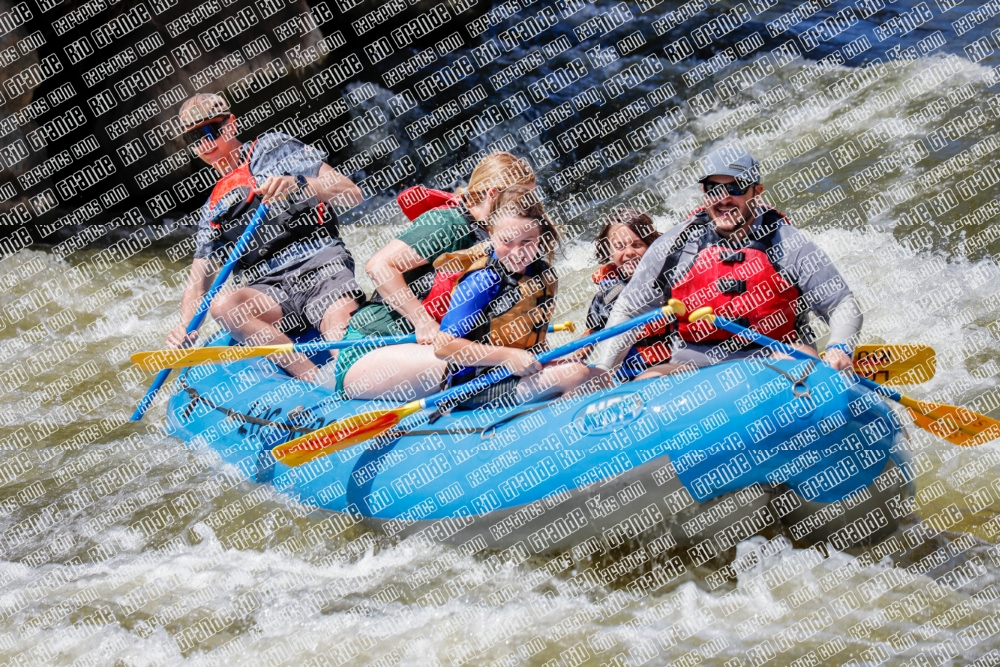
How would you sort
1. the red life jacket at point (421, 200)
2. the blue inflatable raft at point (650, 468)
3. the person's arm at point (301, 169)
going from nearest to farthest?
the blue inflatable raft at point (650, 468), the red life jacket at point (421, 200), the person's arm at point (301, 169)

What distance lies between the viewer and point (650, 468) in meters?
2.81

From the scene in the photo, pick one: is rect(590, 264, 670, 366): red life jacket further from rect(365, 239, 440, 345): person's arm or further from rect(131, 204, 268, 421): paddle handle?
rect(131, 204, 268, 421): paddle handle

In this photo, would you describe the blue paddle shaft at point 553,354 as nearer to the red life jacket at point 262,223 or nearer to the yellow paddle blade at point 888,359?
the yellow paddle blade at point 888,359

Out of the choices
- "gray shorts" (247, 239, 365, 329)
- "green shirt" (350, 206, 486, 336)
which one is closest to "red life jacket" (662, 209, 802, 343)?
"green shirt" (350, 206, 486, 336)

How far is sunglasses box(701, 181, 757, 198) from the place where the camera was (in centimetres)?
296

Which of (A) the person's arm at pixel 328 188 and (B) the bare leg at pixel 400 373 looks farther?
(A) the person's arm at pixel 328 188

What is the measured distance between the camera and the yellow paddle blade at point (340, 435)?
3.06 meters

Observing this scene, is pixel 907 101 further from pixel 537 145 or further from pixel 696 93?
pixel 537 145

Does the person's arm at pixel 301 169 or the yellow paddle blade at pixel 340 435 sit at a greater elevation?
the person's arm at pixel 301 169

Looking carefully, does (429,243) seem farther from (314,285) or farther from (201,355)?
(201,355)

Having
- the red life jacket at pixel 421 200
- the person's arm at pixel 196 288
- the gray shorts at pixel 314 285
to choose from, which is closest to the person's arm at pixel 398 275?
the red life jacket at pixel 421 200

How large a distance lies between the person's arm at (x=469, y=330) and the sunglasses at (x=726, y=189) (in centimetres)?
75

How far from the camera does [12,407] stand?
4.61 meters

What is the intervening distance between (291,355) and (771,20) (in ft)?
19.7
